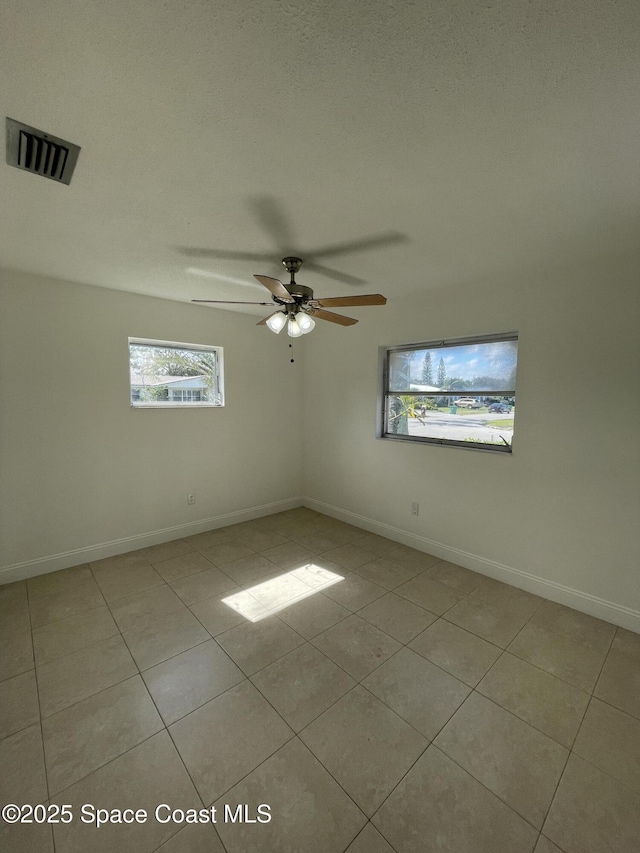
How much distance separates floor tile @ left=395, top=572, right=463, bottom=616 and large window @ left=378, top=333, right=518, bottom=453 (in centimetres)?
122

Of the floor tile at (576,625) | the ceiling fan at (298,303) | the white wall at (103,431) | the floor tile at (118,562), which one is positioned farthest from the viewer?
the floor tile at (118,562)

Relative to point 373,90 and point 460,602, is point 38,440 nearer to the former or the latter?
point 373,90

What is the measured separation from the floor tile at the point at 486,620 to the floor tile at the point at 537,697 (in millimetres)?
208

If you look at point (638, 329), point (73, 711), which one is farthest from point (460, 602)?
point (73, 711)

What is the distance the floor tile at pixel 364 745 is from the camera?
53.8 inches

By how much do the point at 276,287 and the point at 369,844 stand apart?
7.87ft

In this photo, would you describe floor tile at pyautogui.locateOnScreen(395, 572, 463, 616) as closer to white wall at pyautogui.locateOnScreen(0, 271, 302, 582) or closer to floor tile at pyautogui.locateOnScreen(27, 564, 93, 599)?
white wall at pyautogui.locateOnScreen(0, 271, 302, 582)

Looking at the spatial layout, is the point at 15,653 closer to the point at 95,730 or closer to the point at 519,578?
the point at 95,730

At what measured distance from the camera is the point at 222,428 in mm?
3939

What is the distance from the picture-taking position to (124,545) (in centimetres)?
333

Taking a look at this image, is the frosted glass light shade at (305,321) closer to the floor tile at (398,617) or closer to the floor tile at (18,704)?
the floor tile at (398,617)

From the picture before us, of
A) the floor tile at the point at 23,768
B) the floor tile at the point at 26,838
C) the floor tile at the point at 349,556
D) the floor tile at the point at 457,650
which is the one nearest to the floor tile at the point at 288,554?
the floor tile at the point at 349,556

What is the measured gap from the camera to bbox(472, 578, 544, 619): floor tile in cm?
250

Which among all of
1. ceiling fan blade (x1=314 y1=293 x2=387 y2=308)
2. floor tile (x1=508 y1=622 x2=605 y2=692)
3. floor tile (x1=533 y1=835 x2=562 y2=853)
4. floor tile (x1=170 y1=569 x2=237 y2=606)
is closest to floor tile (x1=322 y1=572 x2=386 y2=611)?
floor tile (x1=170 y1=569 x2=237 y2=606)
